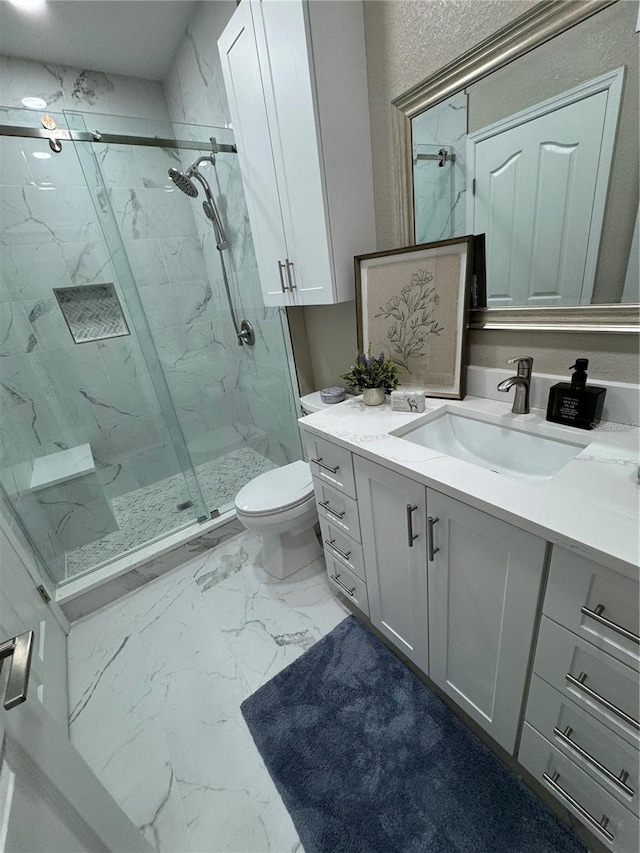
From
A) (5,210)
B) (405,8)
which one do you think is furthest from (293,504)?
(5,210)

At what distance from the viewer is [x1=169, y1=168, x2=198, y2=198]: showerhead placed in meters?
2.01

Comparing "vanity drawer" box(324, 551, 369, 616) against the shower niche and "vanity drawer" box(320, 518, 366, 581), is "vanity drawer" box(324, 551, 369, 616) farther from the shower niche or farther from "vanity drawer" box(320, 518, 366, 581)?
the shower niche

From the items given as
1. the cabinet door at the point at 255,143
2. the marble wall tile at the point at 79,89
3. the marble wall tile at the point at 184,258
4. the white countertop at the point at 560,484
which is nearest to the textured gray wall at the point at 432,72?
the white countertop at the point at 560,484

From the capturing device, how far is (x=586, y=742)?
28.3 inches

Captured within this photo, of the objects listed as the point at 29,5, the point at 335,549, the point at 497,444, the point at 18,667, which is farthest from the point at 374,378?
the point at 29,5

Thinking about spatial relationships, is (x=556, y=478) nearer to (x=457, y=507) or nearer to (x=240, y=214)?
(x=457, y=507)

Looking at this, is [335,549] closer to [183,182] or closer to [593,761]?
[593,761]

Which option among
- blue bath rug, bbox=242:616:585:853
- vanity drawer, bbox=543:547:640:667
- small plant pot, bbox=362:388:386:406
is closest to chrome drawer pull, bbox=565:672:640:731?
vanity drawer, bbox=543:547:640:667

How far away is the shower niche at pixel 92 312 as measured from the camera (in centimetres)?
224

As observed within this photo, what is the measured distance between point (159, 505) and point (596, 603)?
231 cm

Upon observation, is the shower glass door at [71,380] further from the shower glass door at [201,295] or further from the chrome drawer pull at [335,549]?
the chrome drawer pull at [335,549]

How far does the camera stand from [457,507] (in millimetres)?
789

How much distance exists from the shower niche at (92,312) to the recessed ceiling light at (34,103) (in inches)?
38.1

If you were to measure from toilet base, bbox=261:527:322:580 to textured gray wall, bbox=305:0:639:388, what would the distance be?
3.73 feet
